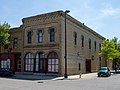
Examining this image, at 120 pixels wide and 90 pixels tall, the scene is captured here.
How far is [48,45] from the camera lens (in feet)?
115

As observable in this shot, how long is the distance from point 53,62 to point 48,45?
8.90ft

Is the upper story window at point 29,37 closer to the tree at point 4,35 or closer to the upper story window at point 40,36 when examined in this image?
the upper story window at point 40,36

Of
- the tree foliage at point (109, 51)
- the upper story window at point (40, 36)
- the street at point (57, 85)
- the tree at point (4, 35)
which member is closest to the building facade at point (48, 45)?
the upper story window at point (40, 36)

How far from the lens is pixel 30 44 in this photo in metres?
37.6

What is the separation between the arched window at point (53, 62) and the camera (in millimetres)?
34419

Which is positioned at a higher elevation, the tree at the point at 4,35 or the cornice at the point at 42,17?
the cornice at the point at 42,17

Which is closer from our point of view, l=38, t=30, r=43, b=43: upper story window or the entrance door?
l=38, t=30, r=43, b=43: upper story window

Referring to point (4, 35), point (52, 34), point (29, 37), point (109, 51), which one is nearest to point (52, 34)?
point (52, 34)

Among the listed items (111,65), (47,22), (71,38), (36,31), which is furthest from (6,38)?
(111,65)

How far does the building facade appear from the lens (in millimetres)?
34281

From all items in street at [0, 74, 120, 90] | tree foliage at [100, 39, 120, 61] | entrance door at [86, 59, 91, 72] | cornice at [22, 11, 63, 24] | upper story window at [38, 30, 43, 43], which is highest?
cornice at [22, 11, 63, 24]

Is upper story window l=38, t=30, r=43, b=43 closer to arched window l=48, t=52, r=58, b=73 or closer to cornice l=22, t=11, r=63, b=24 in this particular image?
cornice l=22, t=11, r=63, b=24

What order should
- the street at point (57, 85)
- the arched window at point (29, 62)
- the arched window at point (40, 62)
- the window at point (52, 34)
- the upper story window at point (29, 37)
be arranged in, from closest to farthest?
1. the street at point (57, 85)
2. the window at point (52, 34)
3. the arched window at point (40, 62)
4. the arched window at point (29, 62)
5. the upper story window at point (29, 37)

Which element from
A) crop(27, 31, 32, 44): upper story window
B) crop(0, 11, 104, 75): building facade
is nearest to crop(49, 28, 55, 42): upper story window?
crop(0, 11, 104, 75): building facade
